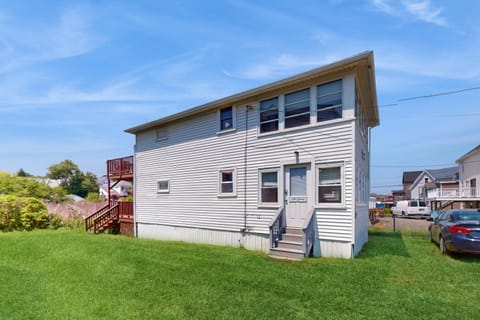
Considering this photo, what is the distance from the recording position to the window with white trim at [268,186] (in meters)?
9.66

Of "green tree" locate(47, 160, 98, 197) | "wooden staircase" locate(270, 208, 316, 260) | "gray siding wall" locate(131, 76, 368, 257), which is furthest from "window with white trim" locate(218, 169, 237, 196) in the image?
"green tree" locate(47, 160, 98, 197)

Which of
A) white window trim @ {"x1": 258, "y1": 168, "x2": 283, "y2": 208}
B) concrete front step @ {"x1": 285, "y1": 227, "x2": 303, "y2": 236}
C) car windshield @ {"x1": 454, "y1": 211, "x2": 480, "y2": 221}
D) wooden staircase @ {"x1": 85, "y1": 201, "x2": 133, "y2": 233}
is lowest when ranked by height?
wooden staircase @ {"x1": 85, "y1": 201, "x2": 133, "y2": 233}

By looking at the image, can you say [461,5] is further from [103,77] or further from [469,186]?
[469,186]

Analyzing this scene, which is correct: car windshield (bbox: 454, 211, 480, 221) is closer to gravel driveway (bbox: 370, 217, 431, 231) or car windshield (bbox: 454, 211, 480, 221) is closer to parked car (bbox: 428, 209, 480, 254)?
parked car (bbox: 428, 209, 480, 254)

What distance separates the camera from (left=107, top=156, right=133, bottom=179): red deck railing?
55.4 ft

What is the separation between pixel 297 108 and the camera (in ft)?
30.6

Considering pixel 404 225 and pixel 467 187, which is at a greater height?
pixel 467 187

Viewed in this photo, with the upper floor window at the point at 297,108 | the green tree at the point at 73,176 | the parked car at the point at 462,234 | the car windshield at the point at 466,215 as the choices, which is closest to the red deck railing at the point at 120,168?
the upper floor window at the point at 297,108

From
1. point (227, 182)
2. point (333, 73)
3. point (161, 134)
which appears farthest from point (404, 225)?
point (161, 134)

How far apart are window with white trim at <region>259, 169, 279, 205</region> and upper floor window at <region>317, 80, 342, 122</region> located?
2.36 metres

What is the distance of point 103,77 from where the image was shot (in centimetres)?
1484

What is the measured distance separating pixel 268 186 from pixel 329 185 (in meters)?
2.14

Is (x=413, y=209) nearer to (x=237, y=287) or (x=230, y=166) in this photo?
(x=230, y=166)

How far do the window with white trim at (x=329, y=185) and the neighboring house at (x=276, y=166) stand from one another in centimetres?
3
